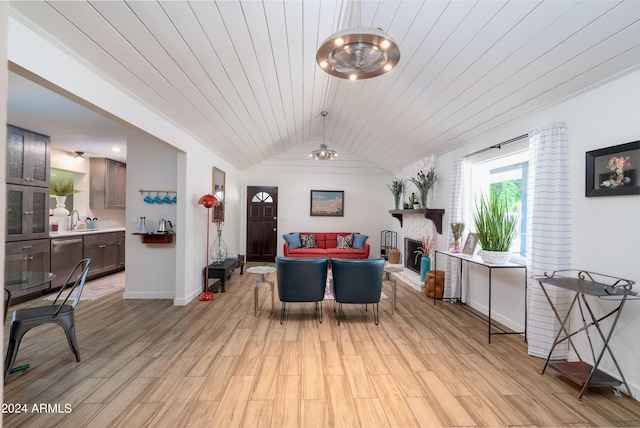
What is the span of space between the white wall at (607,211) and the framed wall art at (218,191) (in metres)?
4.84

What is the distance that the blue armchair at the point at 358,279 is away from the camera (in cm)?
355

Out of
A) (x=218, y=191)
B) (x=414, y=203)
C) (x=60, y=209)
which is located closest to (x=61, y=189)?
(x=60, y=209)

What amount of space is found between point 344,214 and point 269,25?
5928mm

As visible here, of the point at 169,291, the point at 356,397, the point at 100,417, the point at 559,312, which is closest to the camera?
the point at 100,417

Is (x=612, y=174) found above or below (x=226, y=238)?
above

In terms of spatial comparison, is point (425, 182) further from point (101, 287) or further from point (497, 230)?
point (101, 287)

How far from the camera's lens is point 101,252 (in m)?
5.66

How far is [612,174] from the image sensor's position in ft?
7.64

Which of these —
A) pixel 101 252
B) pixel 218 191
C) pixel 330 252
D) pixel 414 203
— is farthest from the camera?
pixel 330 252

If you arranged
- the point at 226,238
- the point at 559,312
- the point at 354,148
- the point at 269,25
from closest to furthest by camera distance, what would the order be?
the point at 269,25
the point at 559,312
the point at 226,238
the point at 354,148

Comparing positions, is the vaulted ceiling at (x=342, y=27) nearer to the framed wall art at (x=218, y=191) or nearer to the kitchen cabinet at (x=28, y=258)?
the framed wall art at (x=218, y=191)

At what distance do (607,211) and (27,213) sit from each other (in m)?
6.79

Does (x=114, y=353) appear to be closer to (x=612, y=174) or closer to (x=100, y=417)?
(x=100, y=417)

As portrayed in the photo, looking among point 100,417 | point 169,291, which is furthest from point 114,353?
point 169,291
